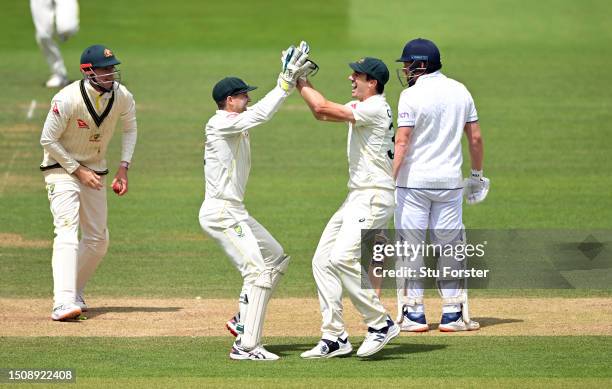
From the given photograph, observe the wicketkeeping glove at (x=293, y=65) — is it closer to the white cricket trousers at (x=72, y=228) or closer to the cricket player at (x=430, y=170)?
the cricket player at (x=430, y=170)

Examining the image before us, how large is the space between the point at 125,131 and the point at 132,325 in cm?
200

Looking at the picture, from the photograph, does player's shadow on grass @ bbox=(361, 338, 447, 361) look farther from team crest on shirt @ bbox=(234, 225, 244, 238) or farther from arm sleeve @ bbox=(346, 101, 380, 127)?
arm sleeve @ bbox=(346, 101, 380, 127)

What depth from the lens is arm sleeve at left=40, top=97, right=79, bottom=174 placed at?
473 inches

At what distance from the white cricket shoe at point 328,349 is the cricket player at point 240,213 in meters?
0.30

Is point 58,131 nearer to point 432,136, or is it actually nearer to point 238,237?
point 238,237

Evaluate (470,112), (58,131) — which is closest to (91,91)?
(58,131)

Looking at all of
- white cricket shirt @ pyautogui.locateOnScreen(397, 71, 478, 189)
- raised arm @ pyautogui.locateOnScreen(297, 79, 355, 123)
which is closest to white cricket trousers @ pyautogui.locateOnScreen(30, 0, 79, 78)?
white cricket shirt @ pyautogui.locateOnScreen(397, 71, 478, 189)

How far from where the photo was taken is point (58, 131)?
12.1 m

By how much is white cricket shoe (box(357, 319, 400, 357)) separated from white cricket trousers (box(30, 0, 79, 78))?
54.9 feet

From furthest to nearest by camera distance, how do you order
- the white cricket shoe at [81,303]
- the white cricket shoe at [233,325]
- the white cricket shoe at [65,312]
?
the white cricket shoe at [81,303], the white cricket shoe at [65,312], the white cricket shoe at [233,325]

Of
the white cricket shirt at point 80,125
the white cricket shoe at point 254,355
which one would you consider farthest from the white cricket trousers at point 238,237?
the white cricket shirt at point 80,125

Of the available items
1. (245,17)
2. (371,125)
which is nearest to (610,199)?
(371,125)

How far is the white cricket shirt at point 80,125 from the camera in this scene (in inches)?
474

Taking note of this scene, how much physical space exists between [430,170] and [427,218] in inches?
18.2
